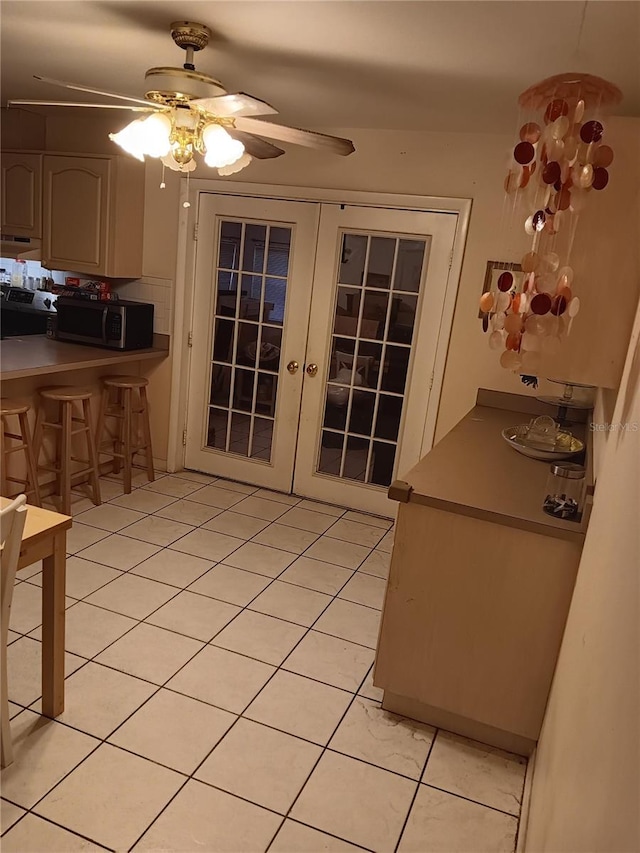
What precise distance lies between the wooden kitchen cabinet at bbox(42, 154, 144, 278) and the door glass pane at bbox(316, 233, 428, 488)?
145 centimetres

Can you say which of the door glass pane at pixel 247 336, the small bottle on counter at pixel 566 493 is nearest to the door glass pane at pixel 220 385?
the door glass pane at pixel 247 336

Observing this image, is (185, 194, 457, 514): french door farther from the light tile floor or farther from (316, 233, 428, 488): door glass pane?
the light tile floor

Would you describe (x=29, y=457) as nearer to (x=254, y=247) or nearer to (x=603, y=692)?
(x=254, y=247)

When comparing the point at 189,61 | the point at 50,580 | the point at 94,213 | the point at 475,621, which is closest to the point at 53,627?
the point at 50,580

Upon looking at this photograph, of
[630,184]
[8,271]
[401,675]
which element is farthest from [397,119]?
[8,271]

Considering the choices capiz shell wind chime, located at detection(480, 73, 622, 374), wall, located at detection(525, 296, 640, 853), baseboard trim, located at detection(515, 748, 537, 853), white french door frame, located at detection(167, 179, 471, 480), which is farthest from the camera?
white french door frame, located at detection(167, 179, 471, 480)

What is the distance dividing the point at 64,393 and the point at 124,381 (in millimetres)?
526

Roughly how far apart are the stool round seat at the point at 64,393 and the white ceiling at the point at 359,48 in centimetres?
164

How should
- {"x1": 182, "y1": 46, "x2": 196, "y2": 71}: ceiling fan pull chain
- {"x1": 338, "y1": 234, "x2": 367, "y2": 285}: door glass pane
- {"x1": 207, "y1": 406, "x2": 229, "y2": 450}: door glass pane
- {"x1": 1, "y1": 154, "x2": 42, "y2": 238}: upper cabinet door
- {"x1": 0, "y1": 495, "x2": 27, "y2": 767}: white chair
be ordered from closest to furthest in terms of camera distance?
1. {"x1": 0, "y1": 495, "x2": 27, "y2": 767}: white chair
2. {"x1": 182, "y1": 46, "x2": 196, "y2": 71}: ceiling fan pull chain
3. {"x1": 338, "y1": 234, "x2": 367, "y2": 285}: door glass pane
4. {"x1": 1, "y1": 154, "x2": 42, "y2": 238}: upper cabinet door
5. {"x1": 207, "y1": 406, "x2": 229, "y2": 450}: door glass pane

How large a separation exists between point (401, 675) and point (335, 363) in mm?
2199

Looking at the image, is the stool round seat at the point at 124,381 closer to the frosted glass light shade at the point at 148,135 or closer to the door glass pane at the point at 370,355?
the door glass pane at the point at 370,355

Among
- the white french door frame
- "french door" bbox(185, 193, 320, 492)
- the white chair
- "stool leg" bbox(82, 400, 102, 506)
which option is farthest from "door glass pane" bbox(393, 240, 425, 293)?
the white chair

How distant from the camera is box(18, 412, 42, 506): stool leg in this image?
11.1 ft

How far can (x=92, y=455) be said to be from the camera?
3.79 m
